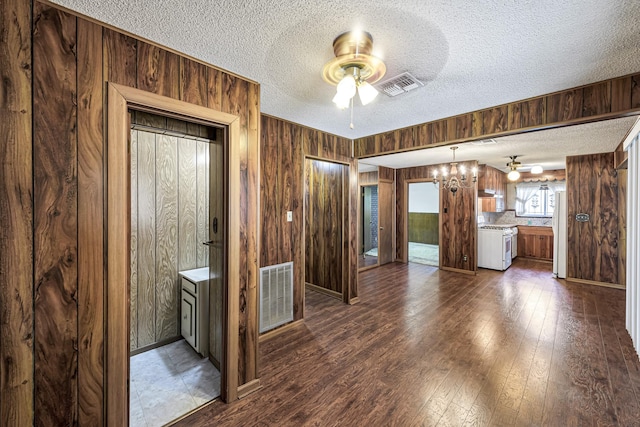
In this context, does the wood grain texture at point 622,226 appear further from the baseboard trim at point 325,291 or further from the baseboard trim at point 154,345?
the baseboard trim at point 154,345

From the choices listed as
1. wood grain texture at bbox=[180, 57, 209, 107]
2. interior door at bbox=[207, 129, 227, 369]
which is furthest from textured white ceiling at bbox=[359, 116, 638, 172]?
wood grain texture at bbox=[180, 57, 209, 107]

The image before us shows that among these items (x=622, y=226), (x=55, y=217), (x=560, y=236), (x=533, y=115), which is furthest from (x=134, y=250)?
(x=622, y=226)

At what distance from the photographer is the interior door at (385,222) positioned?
6547 millimetres

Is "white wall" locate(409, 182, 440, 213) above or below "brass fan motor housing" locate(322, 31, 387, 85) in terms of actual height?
below

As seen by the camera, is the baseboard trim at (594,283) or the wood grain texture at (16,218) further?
the baseboard trim at (594,283)

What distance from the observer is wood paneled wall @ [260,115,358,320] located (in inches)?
118

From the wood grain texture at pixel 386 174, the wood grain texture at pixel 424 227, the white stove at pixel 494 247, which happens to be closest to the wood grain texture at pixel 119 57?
the wood grain texture at pixel 386 174

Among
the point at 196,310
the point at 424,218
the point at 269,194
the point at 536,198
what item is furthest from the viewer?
the point at 424,218

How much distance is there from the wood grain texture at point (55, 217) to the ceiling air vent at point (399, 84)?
199 cm

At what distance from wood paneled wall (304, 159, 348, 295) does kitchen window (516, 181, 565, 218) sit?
671cm

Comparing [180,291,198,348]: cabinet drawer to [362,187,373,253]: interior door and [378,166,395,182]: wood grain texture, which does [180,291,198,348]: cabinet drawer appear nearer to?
[378,166,395,182]: wood grain texture

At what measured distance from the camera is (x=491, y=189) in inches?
261

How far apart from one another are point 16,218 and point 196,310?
1.63m

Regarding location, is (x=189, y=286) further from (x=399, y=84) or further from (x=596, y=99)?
(x=596, y=99)
